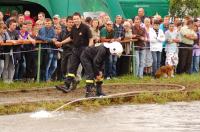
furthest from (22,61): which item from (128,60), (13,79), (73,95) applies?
(128,60)

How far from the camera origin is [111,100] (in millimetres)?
16438

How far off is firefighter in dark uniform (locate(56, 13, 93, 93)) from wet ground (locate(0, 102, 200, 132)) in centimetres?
191

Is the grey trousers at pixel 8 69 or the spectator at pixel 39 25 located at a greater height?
the spectator at pixel 39 25

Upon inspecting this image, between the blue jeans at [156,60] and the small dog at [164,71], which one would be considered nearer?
the small dog at [164,71]

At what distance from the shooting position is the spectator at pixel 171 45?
71.4ft

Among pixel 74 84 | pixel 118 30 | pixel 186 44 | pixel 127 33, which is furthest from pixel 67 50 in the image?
pixel 186 44

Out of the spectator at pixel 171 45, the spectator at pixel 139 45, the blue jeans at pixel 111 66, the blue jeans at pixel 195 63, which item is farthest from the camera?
the blue jeans at pixel 195 63

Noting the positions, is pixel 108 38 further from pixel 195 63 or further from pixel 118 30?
pixel 195 63

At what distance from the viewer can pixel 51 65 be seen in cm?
1936

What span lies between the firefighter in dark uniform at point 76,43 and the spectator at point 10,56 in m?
1.65

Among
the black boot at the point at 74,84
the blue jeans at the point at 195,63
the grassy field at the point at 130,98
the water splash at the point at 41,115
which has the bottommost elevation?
the water splash at the point at 41,115

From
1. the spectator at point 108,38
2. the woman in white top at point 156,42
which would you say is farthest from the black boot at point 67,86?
the woman in white top at point 156,42

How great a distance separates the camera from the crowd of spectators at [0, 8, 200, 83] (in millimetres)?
18438

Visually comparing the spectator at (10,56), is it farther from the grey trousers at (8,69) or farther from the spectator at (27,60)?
the spectator at (27,60)
